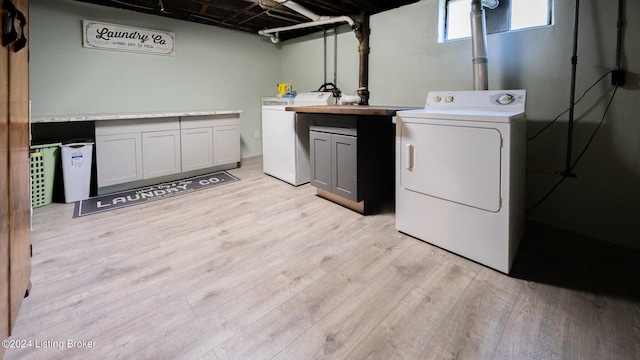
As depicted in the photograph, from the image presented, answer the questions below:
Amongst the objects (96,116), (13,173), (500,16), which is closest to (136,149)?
(96,116)

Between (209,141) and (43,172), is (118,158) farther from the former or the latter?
(209,141)

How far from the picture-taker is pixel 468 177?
1.79m

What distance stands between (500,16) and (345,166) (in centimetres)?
178

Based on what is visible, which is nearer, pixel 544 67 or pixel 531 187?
pixel 544 67

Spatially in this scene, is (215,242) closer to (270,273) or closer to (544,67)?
→ (270,273)

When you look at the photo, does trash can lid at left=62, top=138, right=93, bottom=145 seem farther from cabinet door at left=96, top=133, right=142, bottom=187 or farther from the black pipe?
the black pipe

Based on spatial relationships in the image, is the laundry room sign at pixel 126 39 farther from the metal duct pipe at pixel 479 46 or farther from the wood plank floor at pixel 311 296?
the metal duct pipe at pixel 479 46

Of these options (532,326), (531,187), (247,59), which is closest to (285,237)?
(532,326)

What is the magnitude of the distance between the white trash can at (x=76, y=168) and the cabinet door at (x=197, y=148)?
92 centimetres

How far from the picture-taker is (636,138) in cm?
197

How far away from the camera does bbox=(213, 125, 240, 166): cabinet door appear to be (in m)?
3.95

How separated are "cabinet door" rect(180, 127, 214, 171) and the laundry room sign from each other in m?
1.14

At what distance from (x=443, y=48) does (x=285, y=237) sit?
7.47 feet

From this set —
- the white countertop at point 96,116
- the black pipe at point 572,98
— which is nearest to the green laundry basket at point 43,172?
the white countertop at point 96,116
